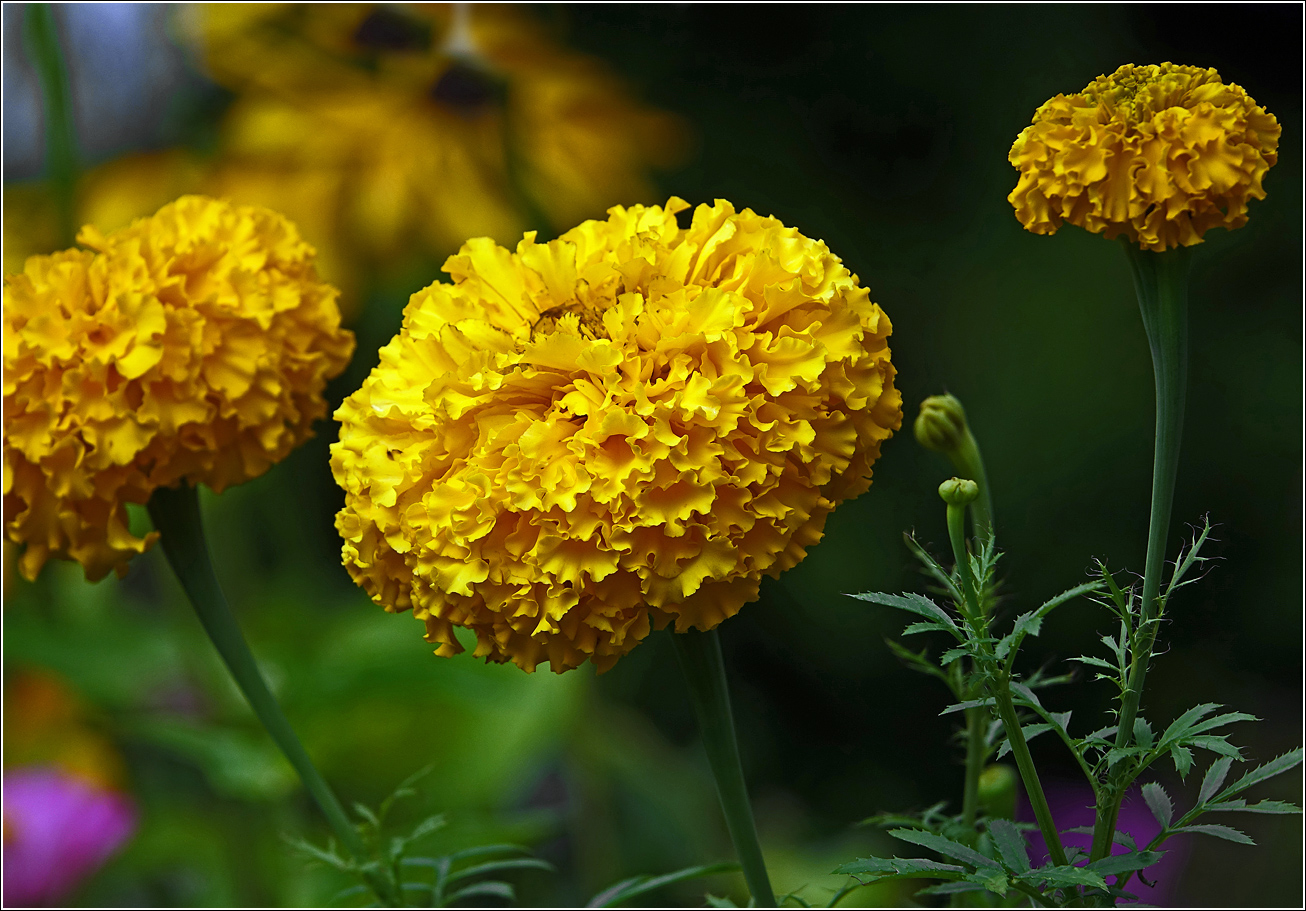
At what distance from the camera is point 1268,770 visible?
334 millimetres

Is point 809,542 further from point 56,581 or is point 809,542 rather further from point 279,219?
point 56,581

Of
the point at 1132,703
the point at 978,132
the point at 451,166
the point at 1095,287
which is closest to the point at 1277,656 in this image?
the point at 1095,287

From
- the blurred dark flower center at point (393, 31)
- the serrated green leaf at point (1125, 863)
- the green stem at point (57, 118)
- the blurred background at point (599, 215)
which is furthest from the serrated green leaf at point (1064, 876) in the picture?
the blurred dark flower center at point (393, 31)

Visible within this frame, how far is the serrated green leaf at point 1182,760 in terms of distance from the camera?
30 centimetres

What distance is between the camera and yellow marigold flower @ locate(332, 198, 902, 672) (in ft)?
1.07

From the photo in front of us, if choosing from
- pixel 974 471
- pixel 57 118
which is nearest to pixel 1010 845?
pixel 974 471

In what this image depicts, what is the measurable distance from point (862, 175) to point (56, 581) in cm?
78

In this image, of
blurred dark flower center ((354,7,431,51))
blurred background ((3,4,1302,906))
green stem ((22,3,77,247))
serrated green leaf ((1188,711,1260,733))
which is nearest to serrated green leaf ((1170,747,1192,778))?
serrated green leaf ((1188,711,1260,733))

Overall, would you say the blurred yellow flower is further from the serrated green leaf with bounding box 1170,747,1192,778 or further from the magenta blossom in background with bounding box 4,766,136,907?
the serrated green leaf with bounding box 1170,747,1192,778

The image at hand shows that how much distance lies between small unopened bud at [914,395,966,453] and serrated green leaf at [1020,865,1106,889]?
5.6 inches

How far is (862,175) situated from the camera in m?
0.93

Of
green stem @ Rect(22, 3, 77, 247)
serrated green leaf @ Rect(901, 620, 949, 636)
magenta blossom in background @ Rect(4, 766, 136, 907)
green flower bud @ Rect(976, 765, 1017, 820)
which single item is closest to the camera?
serrated green leaf @ Rect(901, 620, 949, 636)

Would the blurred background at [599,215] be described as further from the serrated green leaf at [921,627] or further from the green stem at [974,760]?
the serrated green leaf at [921,627]

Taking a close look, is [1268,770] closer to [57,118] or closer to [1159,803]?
[1159,803]
